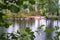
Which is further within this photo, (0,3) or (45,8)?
(45,8)

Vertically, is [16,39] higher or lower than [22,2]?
lower

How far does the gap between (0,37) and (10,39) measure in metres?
0.04

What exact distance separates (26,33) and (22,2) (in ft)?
0.39

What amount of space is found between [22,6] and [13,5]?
0.13 feet

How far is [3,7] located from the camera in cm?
64

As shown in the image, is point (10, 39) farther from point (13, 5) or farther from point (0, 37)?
point (13, 5)

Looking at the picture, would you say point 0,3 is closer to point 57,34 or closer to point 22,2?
point 22,2

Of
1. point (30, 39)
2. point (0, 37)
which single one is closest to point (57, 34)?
point (30, 39)

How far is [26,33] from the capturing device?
623 mm

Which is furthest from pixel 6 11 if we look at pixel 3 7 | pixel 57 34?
pixel 57 34

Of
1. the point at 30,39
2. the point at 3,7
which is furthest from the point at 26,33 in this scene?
the point at 3,7

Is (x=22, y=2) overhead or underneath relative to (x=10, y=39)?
overhead

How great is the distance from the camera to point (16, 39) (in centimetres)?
65

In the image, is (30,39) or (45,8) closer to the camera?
(30,39)
